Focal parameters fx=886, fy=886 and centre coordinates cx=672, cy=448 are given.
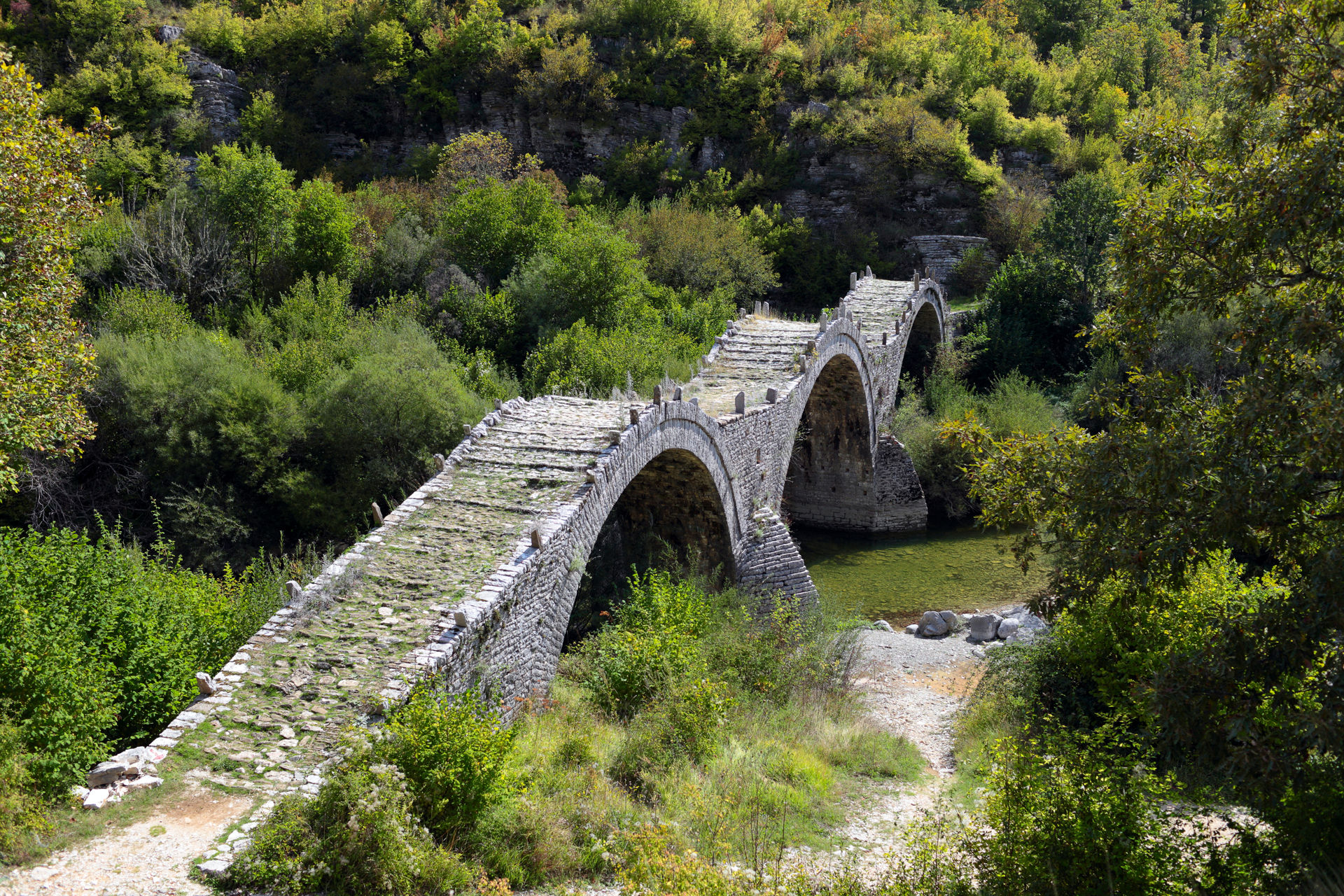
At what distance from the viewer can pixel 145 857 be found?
628cm

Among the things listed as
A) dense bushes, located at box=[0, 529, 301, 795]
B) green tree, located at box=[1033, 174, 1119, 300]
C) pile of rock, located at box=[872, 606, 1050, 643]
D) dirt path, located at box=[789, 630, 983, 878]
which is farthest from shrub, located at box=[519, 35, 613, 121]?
dense bushes, located at box=[0, 529, 301, 795]

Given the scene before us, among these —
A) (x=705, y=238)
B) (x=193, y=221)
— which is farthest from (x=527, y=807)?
(x=705, y=238)

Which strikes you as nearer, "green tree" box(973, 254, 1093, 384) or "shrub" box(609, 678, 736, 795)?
"shrub" box(609, 678, 736, 795)

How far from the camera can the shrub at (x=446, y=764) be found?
695cm

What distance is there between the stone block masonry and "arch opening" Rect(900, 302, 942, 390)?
1004 centimetres

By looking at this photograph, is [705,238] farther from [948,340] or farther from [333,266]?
[333,266]

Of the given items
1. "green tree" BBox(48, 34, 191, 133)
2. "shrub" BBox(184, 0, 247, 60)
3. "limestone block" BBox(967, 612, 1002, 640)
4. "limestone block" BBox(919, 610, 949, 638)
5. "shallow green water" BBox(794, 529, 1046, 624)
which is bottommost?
"shallow green water" BBox(794, 529, 1046, 624)

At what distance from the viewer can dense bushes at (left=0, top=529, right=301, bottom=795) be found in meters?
7.02

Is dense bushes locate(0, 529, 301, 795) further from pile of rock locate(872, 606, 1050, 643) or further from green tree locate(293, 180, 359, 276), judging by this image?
green tree locate(293, 180, 359, 276)

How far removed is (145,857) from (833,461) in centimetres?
2238

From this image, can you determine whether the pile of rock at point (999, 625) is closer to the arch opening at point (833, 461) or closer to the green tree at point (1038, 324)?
the arch opening at point (833, 461)

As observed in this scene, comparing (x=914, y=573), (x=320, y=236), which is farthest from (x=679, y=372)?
(x=320, y=236)

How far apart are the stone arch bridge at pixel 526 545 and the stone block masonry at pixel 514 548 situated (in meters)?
0.02

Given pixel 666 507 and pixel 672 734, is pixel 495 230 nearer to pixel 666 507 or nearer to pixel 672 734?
pixel 666 507
